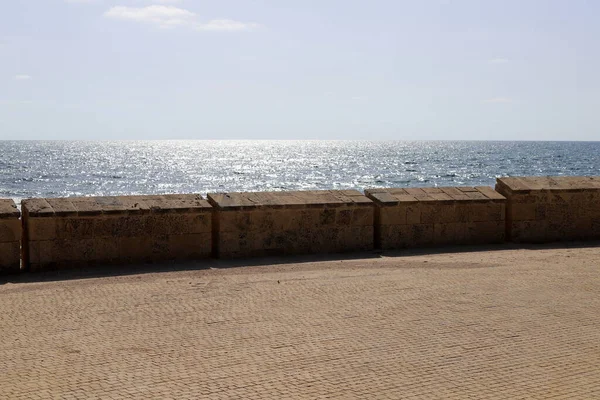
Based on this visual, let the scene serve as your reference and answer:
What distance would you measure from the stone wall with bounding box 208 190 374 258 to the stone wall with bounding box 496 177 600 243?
6.92ft

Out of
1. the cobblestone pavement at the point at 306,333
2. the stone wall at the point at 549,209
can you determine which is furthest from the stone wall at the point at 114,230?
the stone wall at the point at 549,209

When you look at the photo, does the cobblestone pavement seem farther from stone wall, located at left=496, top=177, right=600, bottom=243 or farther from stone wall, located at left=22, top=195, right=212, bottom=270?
stone wall, located at left=496, top=177, right=600, bottom=243

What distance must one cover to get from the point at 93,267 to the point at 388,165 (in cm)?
8106

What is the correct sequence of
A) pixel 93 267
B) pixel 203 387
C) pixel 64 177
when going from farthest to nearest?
1. pixel 64 177
2. pixel 93 267
3. pixel 203 387

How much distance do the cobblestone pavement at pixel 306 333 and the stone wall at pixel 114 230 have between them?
1.47 feet

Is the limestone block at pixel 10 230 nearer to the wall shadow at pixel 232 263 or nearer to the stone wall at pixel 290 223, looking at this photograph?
the wall shadow at pixel 232 263

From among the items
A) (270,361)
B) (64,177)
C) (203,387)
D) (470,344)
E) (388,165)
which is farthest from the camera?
(388,165)

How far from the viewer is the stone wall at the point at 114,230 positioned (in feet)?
26.0

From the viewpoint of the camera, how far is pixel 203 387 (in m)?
4.53

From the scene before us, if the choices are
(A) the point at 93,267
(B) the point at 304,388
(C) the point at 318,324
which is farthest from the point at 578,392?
(A) the point at 93,267

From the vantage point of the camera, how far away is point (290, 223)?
29.4 ft

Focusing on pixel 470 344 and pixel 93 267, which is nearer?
pixel 470 344

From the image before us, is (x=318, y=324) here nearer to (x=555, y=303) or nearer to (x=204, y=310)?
(x=204, y=310)

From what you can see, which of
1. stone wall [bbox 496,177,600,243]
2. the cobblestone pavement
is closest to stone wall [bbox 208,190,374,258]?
the cobblestone pavement
